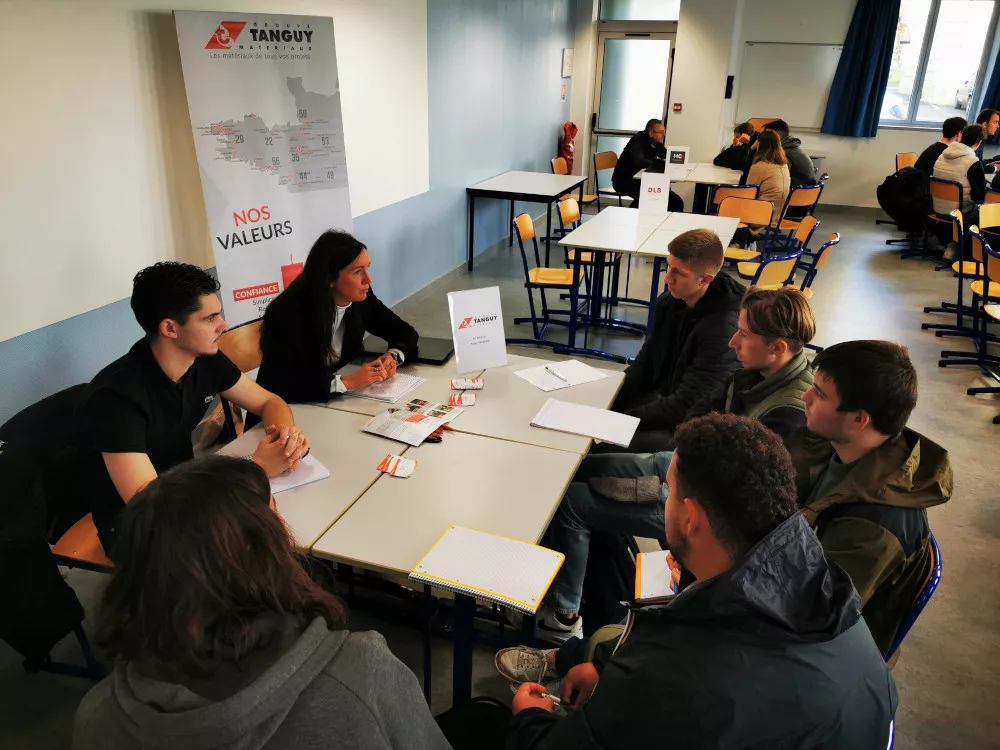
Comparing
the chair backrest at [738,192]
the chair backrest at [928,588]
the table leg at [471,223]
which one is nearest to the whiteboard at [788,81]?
the chair backrest at [738,192]

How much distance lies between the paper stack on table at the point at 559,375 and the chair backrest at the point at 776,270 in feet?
6.21

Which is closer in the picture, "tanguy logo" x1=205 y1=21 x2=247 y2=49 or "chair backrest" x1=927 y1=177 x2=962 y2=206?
"tanguy logo" x1=205 y1=21 x2=247 y2=49

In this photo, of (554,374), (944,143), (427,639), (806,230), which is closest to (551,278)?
(806,230)

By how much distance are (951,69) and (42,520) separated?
34.7 ft

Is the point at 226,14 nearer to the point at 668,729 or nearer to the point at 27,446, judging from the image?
the point at 27,446

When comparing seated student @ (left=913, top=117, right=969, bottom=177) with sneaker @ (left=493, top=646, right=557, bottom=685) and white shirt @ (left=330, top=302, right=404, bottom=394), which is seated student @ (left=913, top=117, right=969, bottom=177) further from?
sneaker @ (left=493, top=646, right=557, bottom=685)

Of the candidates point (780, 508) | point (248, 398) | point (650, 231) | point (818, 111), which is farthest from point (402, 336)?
point (818, 111)

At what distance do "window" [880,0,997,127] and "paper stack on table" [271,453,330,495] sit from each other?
31.5ft

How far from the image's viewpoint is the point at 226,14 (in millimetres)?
3164

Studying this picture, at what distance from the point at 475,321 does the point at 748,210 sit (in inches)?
149

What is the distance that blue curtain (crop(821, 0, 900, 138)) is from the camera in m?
8.50

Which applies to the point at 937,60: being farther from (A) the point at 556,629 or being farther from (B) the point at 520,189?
(A) the point at 556,629

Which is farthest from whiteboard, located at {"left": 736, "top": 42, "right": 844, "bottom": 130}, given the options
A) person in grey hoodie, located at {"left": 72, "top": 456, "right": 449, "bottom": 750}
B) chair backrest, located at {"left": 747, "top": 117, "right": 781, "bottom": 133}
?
person in grey hoodie, located at {"left": 72, "top": 456, "right": 449, "bottom": 750}

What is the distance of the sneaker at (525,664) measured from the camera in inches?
79.7
